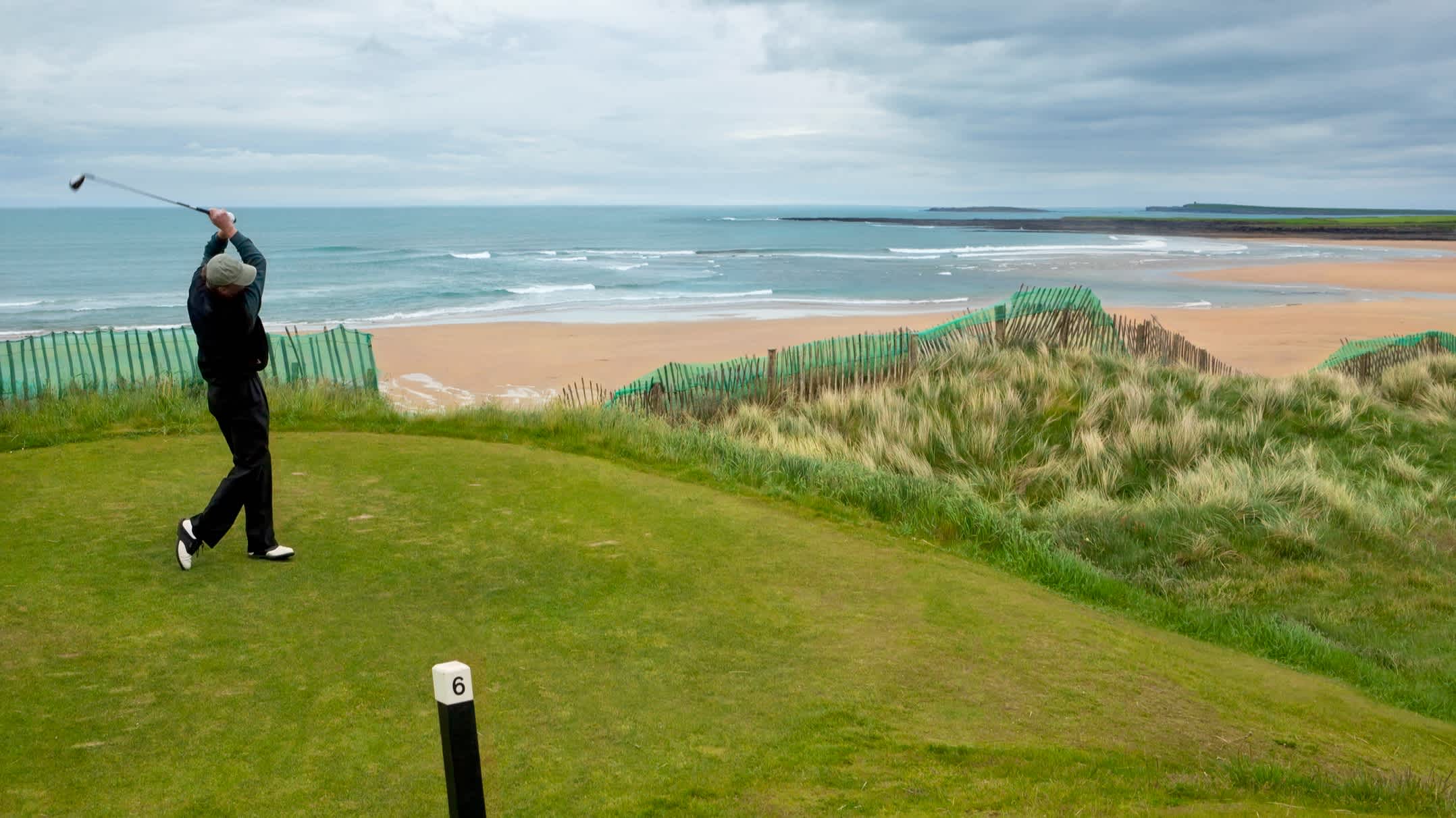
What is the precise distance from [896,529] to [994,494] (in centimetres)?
446

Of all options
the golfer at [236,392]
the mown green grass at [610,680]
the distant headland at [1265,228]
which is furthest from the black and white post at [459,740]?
the distant headland at [1265,228]

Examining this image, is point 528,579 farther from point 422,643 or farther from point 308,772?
point 308,772

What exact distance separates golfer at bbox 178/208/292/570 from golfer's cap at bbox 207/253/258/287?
28mm

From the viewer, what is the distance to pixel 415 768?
153 inches

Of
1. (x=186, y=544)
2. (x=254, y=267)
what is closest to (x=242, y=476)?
(x=186, y=544)

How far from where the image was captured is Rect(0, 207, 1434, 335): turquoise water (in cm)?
4112

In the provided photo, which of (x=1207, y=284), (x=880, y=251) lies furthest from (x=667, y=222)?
(x=1207, y=284)

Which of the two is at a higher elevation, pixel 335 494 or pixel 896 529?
pixel 335 494

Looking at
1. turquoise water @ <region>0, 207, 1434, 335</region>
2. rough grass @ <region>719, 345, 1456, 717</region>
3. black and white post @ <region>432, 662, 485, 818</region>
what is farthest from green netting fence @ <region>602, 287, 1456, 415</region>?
turquoise water @ <region>0, 207, 1434, 335</region>

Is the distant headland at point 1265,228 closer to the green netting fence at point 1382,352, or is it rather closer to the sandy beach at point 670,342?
the sandy beach at point 670,342

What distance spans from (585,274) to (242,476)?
53.7 metres

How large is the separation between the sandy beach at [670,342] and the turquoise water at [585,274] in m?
2.95

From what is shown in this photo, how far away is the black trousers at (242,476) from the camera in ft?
19.4

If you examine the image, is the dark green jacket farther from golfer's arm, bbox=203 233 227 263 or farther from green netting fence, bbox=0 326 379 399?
green netting fence, bbox=0 326 379 399
